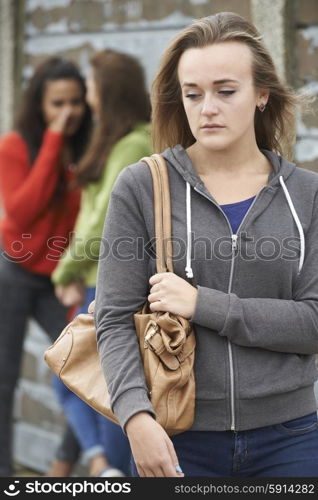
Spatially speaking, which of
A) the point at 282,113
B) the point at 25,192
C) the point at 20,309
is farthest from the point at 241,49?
the point at 20,309

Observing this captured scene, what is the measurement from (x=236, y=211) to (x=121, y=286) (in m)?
0.33

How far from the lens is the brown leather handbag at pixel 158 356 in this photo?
2.10m

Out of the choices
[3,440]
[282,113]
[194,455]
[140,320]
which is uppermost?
[282,113]

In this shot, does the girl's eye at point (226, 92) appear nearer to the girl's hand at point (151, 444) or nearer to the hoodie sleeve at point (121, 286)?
the hoodie sleeve at point (121, 286)

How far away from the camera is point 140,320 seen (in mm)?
2145

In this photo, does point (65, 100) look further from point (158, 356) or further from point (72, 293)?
point (158, 356)

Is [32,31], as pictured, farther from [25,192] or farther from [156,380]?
[156,380]

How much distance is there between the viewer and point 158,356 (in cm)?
211

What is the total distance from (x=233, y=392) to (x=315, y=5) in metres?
1.92

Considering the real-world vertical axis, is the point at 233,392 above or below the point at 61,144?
below

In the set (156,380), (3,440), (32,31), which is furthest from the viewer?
(32,31)

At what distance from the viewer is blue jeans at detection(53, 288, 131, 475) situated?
4090 mm

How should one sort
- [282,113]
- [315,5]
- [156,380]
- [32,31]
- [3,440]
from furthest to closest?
[32,31]
[3,440]
[315,5]
[282,113]
[156,380]

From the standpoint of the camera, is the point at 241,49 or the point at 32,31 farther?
the point at 32,31
